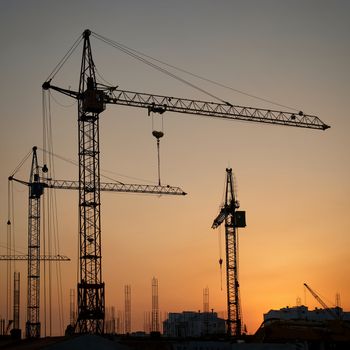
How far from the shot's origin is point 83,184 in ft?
274

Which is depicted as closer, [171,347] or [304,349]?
[304,349]

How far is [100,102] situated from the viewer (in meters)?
84.3

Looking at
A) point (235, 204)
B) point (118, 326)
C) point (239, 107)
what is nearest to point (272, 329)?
point (239, 107)

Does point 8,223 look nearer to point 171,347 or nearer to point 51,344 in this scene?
point 171,347

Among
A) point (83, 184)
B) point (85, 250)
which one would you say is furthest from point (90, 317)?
point (83, 184)

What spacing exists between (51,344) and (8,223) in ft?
234

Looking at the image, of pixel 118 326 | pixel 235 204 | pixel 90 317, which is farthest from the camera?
pixel 118 326

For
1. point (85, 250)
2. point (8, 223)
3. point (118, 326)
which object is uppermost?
point (8, 223)

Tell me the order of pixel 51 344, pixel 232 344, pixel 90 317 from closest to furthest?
pixel 51 344 → pixel 232 344 → pixel 90 317

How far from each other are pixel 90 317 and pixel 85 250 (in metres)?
8.49

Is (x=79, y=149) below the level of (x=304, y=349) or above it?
above

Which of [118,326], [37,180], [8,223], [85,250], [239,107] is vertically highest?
[239,107]

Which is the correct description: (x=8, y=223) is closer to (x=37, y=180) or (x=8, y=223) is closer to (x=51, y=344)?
(x=37, y=180)

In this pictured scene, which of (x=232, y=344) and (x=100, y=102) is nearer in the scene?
(x=232, y=344)
